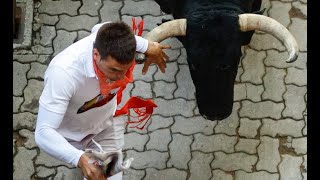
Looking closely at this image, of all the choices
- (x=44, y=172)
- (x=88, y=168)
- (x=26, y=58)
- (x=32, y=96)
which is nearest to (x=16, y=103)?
(x=32, y=96)

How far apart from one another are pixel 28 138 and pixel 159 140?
3.86 ft

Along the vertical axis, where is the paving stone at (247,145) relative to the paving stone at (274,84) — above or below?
below

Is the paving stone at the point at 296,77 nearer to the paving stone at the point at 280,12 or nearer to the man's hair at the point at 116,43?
the paving stone at the point at 280,12

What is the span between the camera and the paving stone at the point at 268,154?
18.0ft

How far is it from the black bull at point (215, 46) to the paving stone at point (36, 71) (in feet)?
5.11

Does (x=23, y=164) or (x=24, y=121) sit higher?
(x=24, y=121)

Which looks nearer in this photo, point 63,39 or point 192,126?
point 192,126

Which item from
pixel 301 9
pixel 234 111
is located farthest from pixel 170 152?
pixel 301 9

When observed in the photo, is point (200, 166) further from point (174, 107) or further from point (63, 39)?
point (63, 39)

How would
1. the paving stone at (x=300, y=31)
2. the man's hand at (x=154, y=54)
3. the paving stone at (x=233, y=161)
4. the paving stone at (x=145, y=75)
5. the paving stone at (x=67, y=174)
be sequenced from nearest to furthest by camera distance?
the man's hand at (x=154, y=54) → the paving stone at (x=67, y=174) → the paving stone at (x=233, y=161) → the paving stone at (x=145, y=75) → the paving stone at (x=300, y=31)

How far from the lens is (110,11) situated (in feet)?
19.9

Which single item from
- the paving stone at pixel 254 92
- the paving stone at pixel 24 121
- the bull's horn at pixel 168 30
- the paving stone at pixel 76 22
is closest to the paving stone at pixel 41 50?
the paving stone at pixel 76 22

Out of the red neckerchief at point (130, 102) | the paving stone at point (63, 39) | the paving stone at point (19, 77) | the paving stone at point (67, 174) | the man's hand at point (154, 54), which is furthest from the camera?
the paving stone at point (63, 39)
